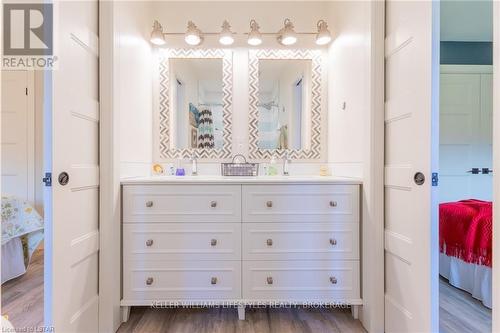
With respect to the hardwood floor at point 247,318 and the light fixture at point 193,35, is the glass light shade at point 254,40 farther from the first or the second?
the hardwood floor at point 247,318

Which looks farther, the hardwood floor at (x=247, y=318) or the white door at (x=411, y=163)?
the hardwood floor at (x=247, y=318)

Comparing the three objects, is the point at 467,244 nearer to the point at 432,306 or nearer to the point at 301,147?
the point at 432,306

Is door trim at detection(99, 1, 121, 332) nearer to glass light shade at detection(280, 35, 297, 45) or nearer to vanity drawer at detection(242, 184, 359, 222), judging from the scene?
vanity drawer at detection(242, 184, 359, 222)

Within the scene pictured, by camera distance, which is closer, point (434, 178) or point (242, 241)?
point (434, 178)

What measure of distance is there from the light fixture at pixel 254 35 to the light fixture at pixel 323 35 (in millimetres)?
481

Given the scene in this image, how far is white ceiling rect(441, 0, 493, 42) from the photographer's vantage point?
2.82 meters

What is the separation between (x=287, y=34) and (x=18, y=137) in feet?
9.41

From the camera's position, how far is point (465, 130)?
3346 millimetres

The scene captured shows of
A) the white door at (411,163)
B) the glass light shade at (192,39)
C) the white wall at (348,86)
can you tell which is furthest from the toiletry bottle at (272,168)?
the glass light shade at (192,39)

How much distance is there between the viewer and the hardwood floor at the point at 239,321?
66.9 inches

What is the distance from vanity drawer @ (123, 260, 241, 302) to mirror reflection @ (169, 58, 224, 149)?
1.04 metres

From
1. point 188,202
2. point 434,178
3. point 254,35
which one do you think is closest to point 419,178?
point 434,178

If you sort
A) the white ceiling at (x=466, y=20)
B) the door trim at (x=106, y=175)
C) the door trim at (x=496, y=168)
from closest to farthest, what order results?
the door trim at (x=496, y=168) < the door trim at (x=106, y=175) < the white ceiling at (x=466, y=20)

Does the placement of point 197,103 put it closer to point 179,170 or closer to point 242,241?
point 179,170
